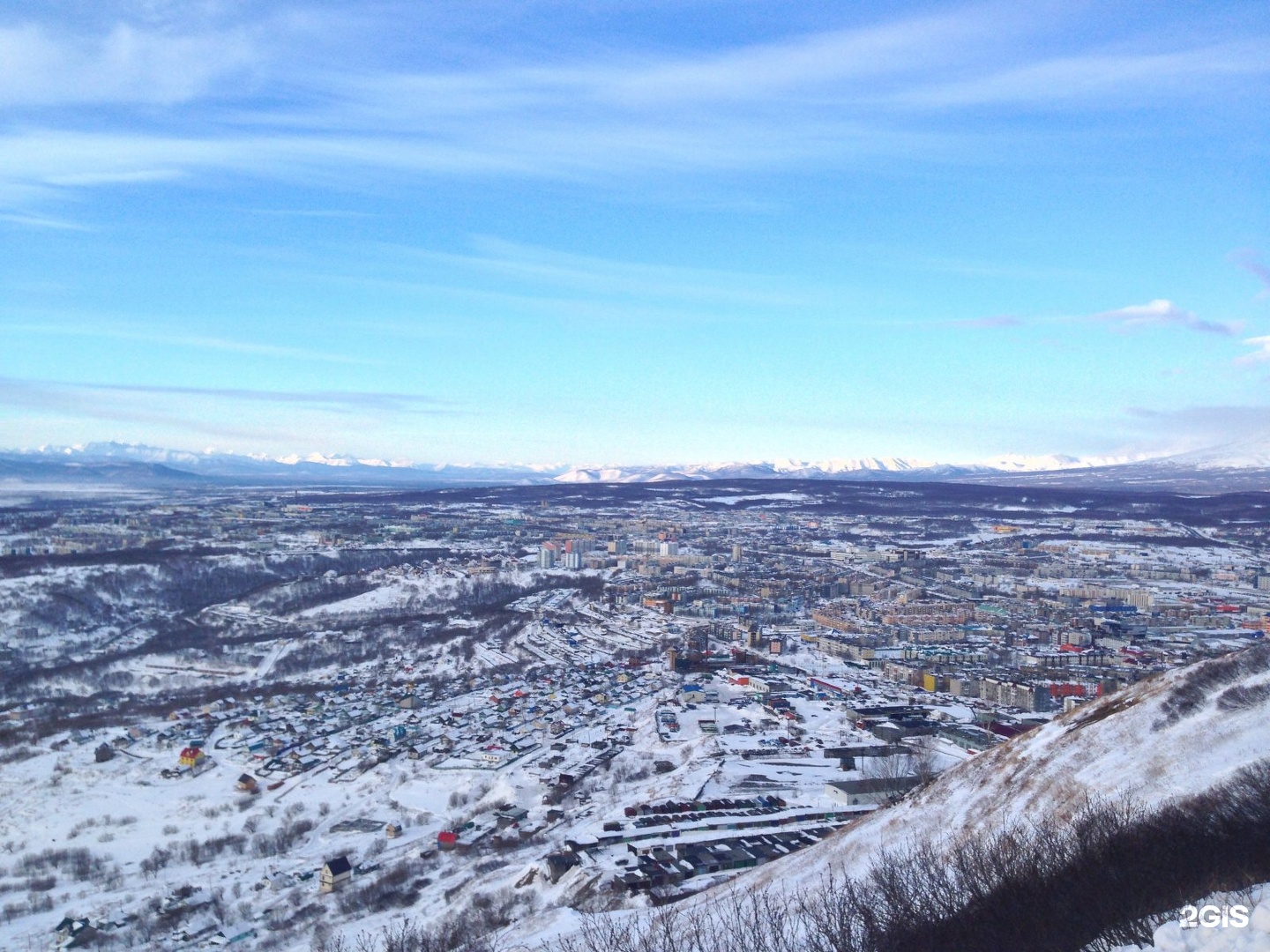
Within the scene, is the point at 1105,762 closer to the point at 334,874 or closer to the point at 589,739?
the point at 334,874

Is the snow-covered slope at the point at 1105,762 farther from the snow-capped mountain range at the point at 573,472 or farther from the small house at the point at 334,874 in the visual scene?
the snow-capped mountain range at the point at 573,472

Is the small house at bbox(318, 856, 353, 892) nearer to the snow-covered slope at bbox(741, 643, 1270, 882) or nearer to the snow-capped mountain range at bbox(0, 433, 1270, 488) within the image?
the snow-covered slope at bbox(741, 643, 1270, 882)

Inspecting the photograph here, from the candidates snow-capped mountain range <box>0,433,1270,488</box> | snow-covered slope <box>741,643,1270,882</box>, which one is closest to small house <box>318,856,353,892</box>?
snow-covered slope <box>741,643,1270,882</box>

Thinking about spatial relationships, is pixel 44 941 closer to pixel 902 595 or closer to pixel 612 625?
pixel 612 625

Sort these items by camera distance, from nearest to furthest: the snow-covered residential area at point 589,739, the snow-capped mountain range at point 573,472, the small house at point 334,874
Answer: the snow-covered residential area at point 589,739 < the small house at point 334,874 < the snow-capped mountain range at point 573,472

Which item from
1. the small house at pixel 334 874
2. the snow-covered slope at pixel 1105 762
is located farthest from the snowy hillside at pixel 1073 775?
the small house at pixel 334 874

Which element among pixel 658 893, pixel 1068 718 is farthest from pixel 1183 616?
pixel 658 893

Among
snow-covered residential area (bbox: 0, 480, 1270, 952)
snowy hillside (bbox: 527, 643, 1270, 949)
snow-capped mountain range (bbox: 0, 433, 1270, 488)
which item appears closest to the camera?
snowy hillside (bbox: 527, 643, 1270, 949)
